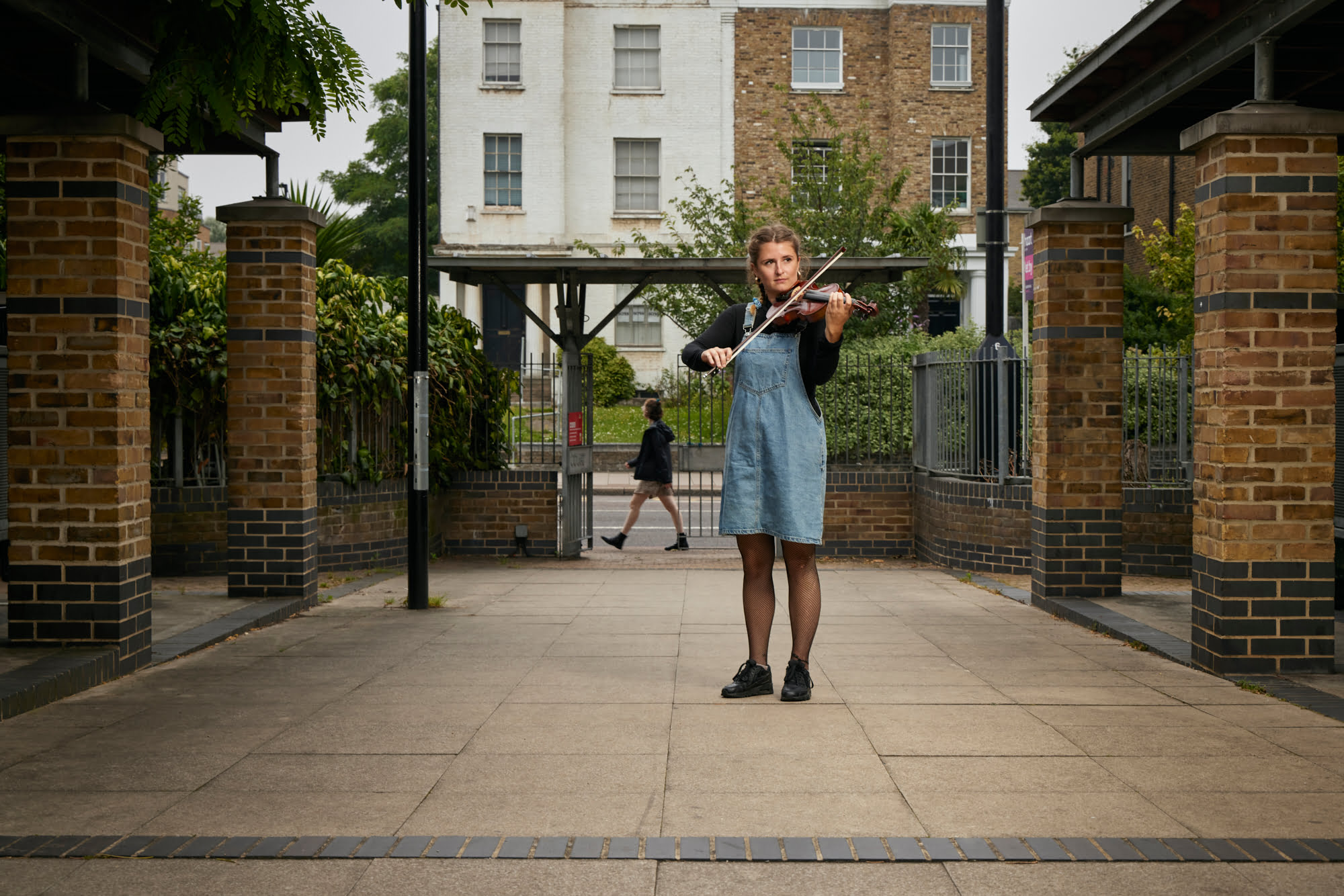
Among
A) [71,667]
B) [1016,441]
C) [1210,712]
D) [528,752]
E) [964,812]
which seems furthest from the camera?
[1016,441]

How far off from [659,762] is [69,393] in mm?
3959

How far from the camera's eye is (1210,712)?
5977 mm

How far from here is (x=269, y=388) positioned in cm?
966

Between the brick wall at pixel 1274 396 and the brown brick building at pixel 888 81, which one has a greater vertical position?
the brown brick building at pixel 888 81

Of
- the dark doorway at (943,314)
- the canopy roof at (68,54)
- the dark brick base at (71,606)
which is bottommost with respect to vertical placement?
the dark brick base at (71,606)

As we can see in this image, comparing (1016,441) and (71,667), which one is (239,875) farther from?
(1016,441)

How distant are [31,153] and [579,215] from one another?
92.8ft

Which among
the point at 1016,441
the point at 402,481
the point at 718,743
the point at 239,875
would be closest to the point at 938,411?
the point at 1016,441

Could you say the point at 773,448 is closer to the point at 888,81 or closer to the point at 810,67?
the point at 810,67

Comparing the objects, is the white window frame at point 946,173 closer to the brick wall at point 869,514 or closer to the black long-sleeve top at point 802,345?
the brick wall at point 869,514

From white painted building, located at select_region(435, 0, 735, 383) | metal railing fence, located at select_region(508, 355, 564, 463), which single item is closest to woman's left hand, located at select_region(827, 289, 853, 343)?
metal railing fence, located at select_region(508, 355, 564, 463)

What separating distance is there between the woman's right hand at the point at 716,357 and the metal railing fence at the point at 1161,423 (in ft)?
24.0

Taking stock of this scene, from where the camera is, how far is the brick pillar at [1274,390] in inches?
269

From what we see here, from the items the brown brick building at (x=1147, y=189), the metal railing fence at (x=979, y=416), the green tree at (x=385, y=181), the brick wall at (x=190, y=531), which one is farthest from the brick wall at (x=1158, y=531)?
the green tree at (x=385, y=181)
